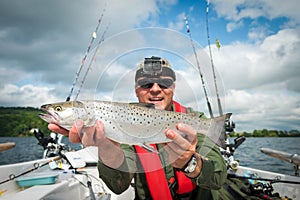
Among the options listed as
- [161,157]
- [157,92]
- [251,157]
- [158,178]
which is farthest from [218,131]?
[251,157]

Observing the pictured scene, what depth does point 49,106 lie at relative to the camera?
8.63 ft

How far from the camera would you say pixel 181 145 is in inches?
101

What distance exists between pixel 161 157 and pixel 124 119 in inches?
29.9

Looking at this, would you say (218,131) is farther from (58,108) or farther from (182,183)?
(58,108)

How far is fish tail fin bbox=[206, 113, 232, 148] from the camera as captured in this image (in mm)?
2744

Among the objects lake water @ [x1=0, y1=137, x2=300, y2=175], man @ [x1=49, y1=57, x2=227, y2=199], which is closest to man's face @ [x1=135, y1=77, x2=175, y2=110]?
man @ [x1=49, y1=57, x2=227, y2=199]

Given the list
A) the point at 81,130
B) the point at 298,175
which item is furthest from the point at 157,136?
Answer: the point at 298,175

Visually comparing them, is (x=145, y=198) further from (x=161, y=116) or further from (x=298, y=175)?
(x=298, y=175)

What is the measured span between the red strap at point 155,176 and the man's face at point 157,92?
68 centimetres

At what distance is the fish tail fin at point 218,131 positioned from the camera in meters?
2.74

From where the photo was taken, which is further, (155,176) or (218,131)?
(155,176)

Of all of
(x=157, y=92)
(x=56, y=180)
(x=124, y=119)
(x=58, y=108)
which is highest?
(x=157, y=92)

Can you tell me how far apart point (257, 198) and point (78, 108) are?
354 cm

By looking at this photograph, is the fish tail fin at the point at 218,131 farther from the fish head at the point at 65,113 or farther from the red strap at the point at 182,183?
the fish head at the point at 65,113
